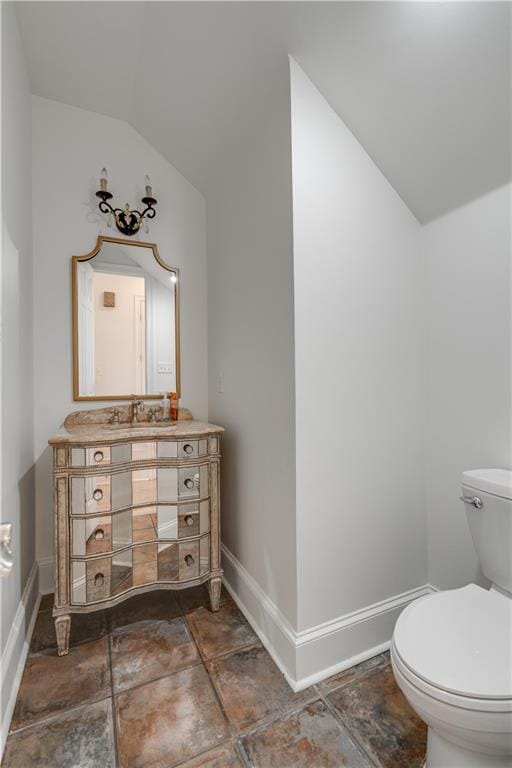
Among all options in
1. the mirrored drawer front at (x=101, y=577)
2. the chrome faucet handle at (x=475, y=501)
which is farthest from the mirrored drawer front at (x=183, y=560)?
the chrome faucet handle at (x=475, y=501)

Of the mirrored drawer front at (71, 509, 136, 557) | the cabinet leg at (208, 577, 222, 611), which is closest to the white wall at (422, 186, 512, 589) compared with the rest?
the cabinet leg at (208, 577, 222, 611)

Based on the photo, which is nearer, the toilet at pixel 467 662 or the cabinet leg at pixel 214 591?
the toilet at pixel 467 662

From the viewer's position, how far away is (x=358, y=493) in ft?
5.00

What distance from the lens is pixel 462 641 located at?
1.00 m

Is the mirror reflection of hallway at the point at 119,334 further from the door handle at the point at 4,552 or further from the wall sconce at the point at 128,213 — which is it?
the door handle at the point at 4,552

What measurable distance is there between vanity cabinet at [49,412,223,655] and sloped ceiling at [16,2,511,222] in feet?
4.76

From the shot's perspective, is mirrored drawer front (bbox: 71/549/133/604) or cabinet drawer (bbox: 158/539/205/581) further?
cabinet drawer (bbox: 158/539/205/581)

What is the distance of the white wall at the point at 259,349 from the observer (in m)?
1.42

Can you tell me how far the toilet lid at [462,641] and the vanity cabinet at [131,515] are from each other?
39.4 inches

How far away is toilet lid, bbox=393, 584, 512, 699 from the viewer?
2.83 ft

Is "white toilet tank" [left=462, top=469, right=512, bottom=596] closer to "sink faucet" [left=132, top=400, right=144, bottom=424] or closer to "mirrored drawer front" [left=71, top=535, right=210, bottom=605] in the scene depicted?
"mirrored drawer front" [left=71, top=535, right=210, bottom=605]

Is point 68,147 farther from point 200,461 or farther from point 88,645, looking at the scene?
point 88,645

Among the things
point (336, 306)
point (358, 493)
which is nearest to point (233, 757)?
point (358, 493)

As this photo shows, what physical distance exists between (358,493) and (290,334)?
72 centimetres
